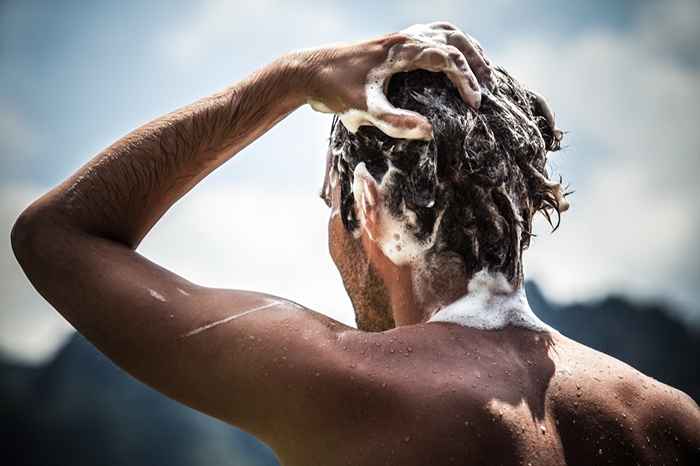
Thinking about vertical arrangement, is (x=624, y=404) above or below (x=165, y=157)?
below

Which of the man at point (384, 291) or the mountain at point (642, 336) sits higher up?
the man at point (384, 291)

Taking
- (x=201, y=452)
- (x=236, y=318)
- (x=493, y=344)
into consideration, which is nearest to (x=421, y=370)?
(x=493, y=344)

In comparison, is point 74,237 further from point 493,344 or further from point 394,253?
point 493,344

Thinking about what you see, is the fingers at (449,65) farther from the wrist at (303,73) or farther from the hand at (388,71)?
the wrist at (303,73)

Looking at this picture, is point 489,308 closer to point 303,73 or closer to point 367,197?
point 367,197

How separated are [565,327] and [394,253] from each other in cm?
404

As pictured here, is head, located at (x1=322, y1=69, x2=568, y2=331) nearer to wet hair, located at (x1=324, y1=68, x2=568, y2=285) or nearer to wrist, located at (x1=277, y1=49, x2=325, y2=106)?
wet hair, located at (x1=324, y1=68, x2=568, y2=285)

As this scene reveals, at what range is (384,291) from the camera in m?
1.28

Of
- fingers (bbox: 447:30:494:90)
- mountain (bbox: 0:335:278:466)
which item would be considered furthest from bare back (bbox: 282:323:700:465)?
mountain (bbox: 0:335:278:466)

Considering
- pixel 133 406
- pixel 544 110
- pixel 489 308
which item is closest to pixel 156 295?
pixel 489 308

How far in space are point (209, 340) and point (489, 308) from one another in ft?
1.50

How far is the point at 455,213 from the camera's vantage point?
47.1 inches

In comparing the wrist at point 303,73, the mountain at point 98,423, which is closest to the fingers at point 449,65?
the wrist at point 303,73

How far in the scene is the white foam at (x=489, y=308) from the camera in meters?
1.14
